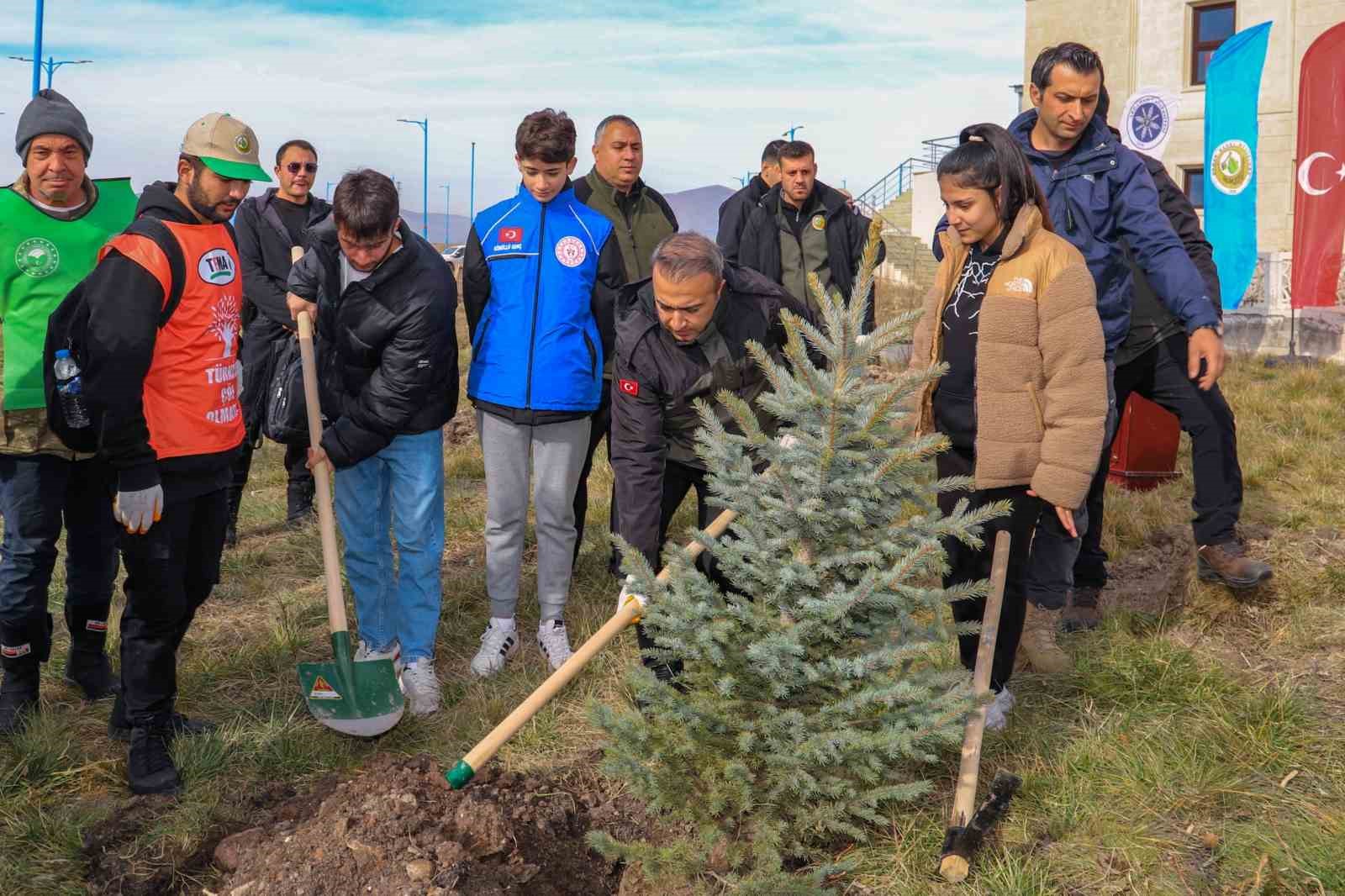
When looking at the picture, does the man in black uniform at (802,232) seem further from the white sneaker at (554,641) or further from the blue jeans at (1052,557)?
the white sneaker at (554,641)

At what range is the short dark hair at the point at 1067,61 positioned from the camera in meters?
3.69

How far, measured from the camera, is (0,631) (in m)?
3.79

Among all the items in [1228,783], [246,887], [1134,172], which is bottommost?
[246,887]

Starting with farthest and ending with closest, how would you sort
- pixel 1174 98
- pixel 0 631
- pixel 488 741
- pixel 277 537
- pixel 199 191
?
pixel 1174 98, pixel 277 537, pixel 0 631, pixel 199 191, pixel 488 741

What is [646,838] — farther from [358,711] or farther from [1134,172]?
[1134,172]

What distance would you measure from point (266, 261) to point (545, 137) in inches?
96.7

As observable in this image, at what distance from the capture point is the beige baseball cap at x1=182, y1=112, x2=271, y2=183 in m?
3.32

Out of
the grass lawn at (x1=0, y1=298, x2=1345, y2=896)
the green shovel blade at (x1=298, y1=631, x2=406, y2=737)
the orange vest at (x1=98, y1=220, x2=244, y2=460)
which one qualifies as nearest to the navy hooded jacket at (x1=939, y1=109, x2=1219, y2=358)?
the grass lawn at (x1=0, y1=298, x2=1345, y2=896)

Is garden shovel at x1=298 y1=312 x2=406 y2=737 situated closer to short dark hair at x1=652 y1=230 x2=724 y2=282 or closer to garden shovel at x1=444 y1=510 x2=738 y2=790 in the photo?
garden shovel at x1=444 y1=510 x2=738 y2=790

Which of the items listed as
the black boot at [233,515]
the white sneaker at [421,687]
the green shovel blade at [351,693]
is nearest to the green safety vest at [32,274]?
the green shovel blade at [351,693]

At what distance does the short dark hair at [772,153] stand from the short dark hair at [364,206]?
305cm

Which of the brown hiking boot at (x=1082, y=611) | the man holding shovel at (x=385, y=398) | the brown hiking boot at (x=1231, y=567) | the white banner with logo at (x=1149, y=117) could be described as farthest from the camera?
the white banner with logo at (x=1149, y=117)

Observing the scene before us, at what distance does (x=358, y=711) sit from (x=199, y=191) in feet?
5.87

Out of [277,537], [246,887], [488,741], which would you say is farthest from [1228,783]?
[277,537]
